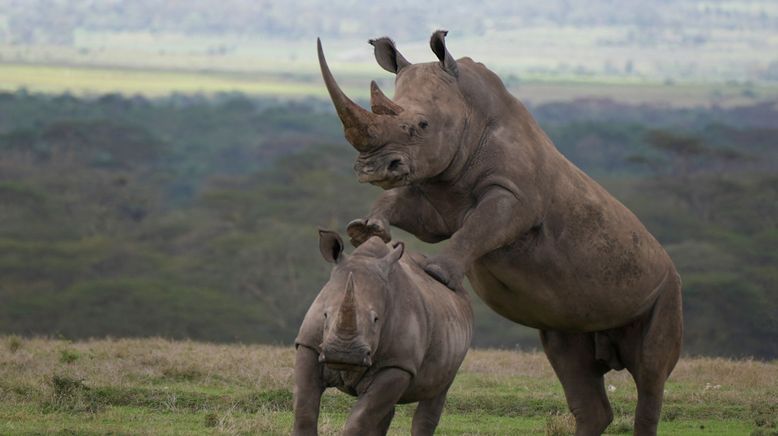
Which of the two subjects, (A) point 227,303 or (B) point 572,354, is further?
(A) point 227,303

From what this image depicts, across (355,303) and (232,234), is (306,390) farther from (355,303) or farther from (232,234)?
(232,234)

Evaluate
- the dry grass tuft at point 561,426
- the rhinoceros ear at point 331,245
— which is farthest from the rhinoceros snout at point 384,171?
the dry grass tuft at point 561,426

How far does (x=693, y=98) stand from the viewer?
422 feet

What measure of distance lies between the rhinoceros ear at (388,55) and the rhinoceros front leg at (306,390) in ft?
6.16

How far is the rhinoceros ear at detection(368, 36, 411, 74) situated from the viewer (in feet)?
28.1

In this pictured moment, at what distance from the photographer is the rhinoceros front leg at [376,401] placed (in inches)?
290

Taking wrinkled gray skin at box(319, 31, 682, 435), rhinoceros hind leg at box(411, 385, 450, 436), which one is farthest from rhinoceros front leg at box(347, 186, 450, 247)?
rhinoceros hind leg at box(411, 385, 450, 436)

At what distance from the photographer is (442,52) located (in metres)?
8.31

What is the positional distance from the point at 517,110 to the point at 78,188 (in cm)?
4084

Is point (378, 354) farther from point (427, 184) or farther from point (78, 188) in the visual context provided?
point (78, 188)

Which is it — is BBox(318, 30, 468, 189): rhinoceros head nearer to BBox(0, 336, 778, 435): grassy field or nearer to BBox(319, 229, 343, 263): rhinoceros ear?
BBox(319, 229, 343, 263): rhinoceros ear

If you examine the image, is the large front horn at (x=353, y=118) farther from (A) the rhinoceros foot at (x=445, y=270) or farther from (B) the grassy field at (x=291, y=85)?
(B) the grassy field at (x=291, y=85)

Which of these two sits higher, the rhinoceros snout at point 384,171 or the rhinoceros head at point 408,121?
the rhinoceros head at point 408,121

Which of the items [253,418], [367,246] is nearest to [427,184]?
[367,246]
